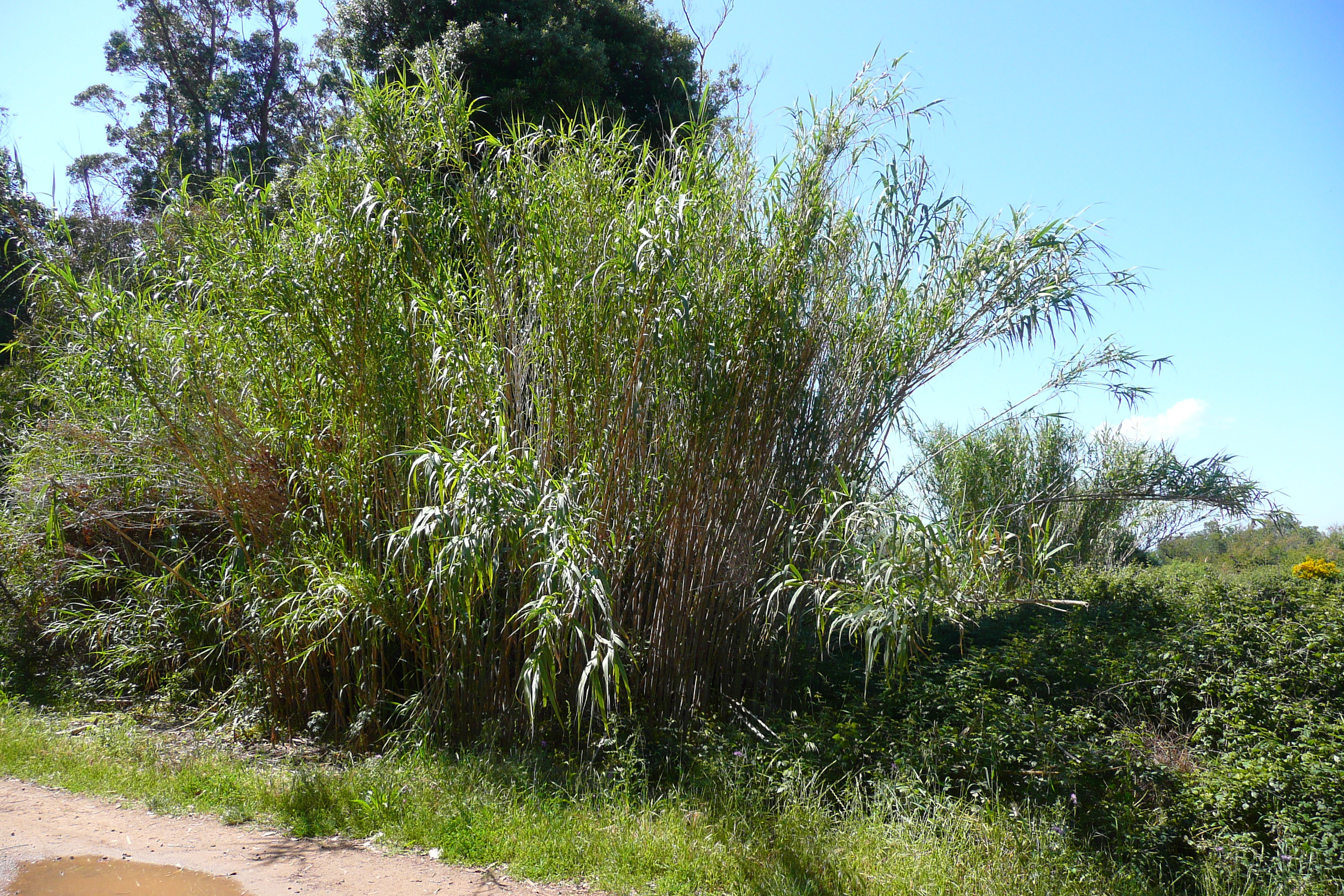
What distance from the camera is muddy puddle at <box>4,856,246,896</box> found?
293 cm

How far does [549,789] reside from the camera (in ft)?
12.1

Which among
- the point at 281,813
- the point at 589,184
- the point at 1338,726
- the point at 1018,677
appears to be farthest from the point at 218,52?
the point at 1338,726

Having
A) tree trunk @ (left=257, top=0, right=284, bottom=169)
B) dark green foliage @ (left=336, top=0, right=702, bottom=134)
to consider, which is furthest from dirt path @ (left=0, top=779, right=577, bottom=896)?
tree trunk @ (left=257, top=0, right=284, bottom=169)

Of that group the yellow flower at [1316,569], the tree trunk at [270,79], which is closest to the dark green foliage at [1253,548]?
the yellow flower at [1316,569]

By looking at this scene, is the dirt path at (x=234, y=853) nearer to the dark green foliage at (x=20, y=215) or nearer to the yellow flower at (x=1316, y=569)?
the dark green foliage at (x=20, y=215)

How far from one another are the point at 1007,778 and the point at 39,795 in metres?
4.70

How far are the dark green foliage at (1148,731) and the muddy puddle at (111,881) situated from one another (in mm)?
2467

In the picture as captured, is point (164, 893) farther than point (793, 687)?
No

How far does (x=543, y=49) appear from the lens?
8.34 m

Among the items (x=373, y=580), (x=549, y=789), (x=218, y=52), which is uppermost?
(x=218, y=52)

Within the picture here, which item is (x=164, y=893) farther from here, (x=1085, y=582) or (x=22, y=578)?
(x=1085, y=582)

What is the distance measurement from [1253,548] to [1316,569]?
7.60 meters

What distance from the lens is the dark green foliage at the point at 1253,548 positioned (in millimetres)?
13273

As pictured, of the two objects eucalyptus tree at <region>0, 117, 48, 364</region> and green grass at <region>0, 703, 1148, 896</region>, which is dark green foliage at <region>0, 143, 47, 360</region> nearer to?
eucalyptus tree at <region>0, 117, 48, 364</region>
